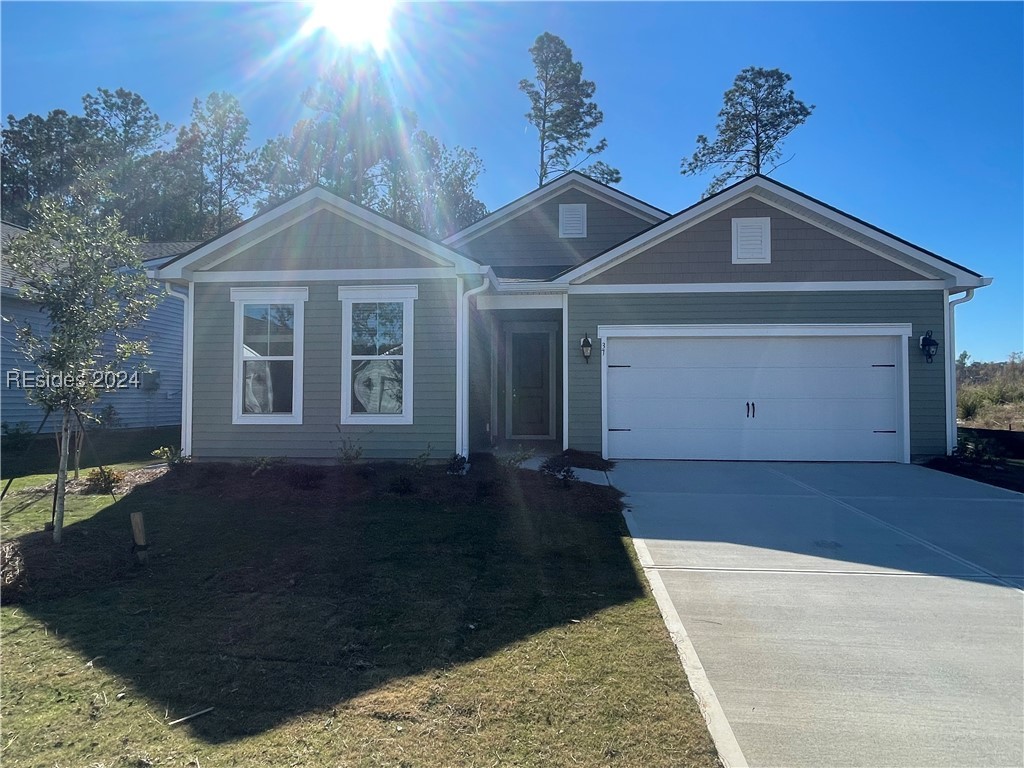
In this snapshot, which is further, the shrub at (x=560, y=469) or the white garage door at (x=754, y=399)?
the white garage door at (x=754, y=399)

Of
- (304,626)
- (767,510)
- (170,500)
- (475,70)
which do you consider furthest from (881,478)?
(475,70)

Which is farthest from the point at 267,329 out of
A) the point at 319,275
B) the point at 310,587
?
the point at 310,587

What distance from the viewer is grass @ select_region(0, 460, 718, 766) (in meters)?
2.44

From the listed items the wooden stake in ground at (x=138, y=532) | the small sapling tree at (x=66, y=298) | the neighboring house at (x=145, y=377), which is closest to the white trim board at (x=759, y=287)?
the small sapling tree at (x=66, y=298)

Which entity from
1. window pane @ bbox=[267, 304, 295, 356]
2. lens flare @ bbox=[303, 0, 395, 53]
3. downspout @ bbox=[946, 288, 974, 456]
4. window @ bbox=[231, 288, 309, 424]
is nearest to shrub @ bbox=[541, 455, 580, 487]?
window @ bbox=[231, 288, 309, 424]

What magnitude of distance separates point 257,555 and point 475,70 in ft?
54.1

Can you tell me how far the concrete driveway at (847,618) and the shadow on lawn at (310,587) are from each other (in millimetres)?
704

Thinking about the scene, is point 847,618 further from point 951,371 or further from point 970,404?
point 970,404

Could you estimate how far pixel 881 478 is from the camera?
8203 millimetres

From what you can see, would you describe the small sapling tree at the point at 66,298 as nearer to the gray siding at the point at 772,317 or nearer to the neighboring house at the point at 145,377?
the gray siding at the point at 772,317

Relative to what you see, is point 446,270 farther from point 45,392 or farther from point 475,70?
point 475,70

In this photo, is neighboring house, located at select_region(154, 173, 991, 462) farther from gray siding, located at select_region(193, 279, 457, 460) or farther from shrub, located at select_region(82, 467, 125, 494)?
shrub, located at select_region(82, 467, 125, 494)

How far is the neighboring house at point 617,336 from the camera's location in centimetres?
848

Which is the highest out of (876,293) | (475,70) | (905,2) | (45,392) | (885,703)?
(475,70)
